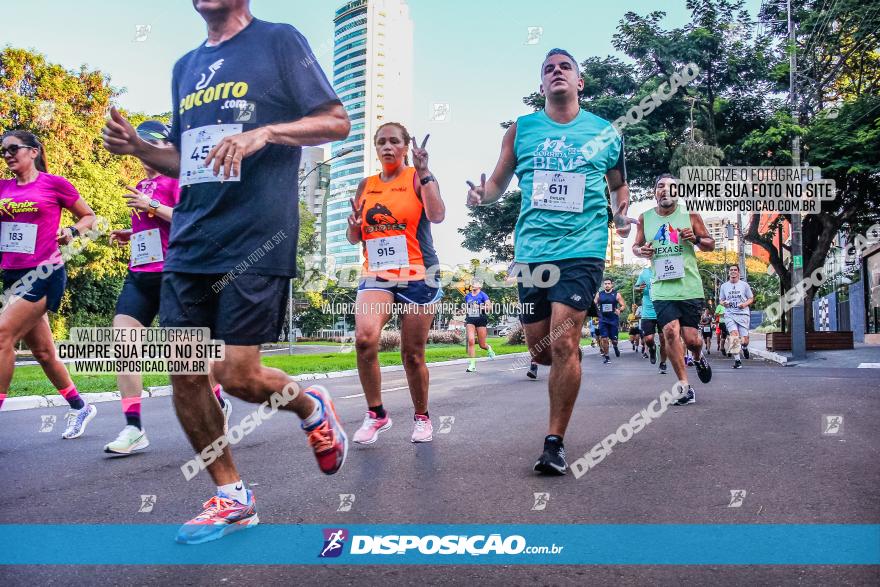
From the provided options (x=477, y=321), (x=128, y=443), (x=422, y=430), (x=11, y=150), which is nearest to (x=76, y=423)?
(x=128, y=443)

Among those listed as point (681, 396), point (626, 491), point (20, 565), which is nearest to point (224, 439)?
point (20, 565)

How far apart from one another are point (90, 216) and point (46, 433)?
1.93m

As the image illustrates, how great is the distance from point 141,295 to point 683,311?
211 inches

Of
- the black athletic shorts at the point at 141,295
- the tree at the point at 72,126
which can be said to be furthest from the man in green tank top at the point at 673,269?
the tree at the point at 72,126

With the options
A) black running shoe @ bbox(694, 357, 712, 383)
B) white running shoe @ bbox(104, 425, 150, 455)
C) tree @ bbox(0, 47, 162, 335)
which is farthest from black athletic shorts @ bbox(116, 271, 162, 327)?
tree @ bbox(0, 47, 162, 335)

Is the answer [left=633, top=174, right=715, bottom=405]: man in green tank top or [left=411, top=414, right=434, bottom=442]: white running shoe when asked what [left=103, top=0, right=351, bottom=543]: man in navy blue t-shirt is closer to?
[left=411, top=414, right=434, bottom=442]: white running shoe

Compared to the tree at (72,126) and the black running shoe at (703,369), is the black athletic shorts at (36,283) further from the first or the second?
the tree at (72,126)

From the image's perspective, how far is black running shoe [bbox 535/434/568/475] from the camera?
370cm

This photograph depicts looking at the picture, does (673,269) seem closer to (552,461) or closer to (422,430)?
(422,430)

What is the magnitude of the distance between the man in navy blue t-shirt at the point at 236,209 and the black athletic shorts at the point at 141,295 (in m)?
1.81

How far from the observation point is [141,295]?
4.66m

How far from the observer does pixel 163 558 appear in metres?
2.46

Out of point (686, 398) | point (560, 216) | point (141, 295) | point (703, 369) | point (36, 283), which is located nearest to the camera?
point (560, 216)

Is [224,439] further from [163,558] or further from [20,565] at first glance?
[20,565]
